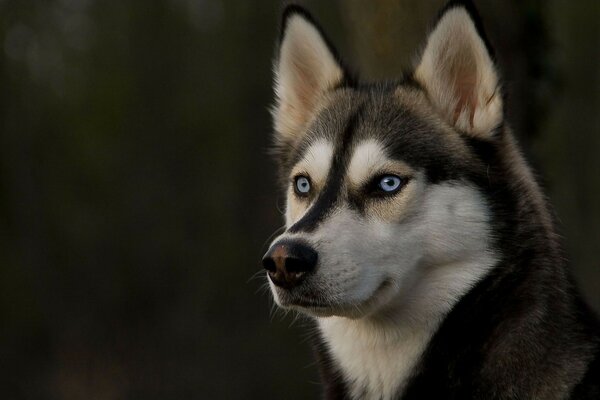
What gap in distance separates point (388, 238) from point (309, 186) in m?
0.62

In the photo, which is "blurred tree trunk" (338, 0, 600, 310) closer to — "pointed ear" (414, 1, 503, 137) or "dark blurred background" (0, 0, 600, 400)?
"pointed ear" (414, 1, 503, 137)

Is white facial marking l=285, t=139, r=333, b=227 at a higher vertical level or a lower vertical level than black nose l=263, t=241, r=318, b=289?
higher

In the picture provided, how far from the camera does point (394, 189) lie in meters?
4.98

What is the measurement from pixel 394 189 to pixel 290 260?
68 cm

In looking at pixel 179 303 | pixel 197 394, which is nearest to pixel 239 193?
pixel 179 303

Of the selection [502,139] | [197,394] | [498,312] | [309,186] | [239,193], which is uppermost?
[502,139]

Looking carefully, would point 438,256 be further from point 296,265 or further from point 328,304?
point 296,265

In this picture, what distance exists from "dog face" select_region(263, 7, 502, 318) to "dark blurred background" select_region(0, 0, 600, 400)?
48.2 feet

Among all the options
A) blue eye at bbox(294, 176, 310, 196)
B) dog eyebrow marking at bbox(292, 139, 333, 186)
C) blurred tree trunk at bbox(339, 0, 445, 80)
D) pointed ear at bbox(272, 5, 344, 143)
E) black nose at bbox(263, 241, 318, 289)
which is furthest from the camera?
blurred tree trunk at bbox(339, 0, 445, 80)

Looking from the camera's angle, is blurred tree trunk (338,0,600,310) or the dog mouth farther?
blurred tree trunk (338,0,600,310)

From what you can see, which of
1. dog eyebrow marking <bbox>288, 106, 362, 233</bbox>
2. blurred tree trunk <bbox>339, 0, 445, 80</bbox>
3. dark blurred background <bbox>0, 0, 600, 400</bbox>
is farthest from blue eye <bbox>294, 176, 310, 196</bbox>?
dark blurred background <bbox>0, 0, 600, 400</bbox>

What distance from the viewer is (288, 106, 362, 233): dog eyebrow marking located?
4832mm

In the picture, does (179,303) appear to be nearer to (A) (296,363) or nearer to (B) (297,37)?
(A) (296,363)

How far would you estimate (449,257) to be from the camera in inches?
194
